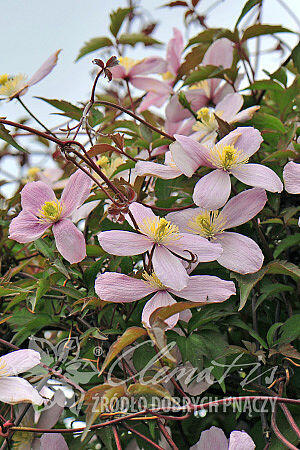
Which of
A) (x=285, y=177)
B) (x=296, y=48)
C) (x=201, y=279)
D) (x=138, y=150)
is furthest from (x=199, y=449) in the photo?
(x=296, y=48)

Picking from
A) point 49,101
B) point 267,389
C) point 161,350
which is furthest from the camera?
point 49,101

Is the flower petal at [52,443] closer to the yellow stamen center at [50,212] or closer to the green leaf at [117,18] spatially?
the yellow stamen center at [50,212]

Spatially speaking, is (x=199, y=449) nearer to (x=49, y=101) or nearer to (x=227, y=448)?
(x=227, y=448)

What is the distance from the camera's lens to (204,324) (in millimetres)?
473

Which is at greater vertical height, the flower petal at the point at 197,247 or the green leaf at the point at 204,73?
the green leaf at the point at 204,73

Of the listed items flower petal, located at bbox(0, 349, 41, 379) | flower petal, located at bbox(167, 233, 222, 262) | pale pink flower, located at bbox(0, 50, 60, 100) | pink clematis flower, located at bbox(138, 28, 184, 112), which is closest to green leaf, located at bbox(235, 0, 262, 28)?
pink clematis flower, located at bbox(138, 28, 184, 112)

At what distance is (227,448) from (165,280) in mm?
158

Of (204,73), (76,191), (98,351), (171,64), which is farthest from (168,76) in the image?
(98,351)

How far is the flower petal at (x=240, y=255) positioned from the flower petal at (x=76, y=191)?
130 millimetres

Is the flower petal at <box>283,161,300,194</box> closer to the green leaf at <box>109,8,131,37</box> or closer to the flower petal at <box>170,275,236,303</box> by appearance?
the flower petal at <box>170,275,236,303</box>

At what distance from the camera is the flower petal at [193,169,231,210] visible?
44cm

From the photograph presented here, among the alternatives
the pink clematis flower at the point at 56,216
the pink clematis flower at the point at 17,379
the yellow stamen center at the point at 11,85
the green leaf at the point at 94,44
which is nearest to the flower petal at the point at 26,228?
the pink clematis flower at the point at 56,216

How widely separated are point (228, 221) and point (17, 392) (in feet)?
0.76

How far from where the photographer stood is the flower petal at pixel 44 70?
592 millimetres
